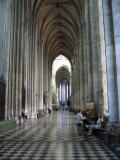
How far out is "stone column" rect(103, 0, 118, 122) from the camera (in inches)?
400

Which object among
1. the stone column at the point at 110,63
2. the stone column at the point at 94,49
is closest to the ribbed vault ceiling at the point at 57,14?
the stone column at the point at 94,49

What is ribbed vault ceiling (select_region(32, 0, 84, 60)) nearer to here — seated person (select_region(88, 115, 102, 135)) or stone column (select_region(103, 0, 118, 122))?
stone column (select_region(103, 0, 118, 122))

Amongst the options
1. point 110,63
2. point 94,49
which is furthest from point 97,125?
point 94,49

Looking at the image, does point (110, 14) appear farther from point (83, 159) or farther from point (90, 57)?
point (90, 57)

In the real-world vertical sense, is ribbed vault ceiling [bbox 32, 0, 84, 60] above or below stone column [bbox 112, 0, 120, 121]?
above

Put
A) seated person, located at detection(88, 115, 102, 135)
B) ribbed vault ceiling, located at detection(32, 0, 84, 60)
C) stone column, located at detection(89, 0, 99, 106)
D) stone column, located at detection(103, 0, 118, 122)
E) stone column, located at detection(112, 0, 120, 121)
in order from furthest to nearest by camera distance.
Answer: ribbed vault ceiling, located at detection(32, 0, 84, 60), stone column, located at detection(89, 0, 99, 106), seated person, located at detection(88, 115, 102, 135), stone column, located at detection(103, 0, 118, 122), stone column, located at detection(112, 0, 120, 121)

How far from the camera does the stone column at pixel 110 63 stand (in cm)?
1016

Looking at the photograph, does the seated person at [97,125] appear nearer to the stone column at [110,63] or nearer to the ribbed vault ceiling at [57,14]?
the stone column at [110,63]

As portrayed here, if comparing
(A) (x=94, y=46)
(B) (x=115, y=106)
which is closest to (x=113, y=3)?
(B) (x=115, y=106)

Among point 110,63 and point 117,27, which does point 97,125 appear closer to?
point 110,63

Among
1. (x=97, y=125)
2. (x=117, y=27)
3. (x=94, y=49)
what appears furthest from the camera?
(x=94, y=49)

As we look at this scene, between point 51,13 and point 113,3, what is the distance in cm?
3084

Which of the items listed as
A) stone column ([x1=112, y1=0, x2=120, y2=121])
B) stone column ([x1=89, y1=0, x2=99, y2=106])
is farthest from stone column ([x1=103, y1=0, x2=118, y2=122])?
stone column ([x1=89, y1=0, x2=99, y2=106])

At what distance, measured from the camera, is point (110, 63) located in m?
10.5
